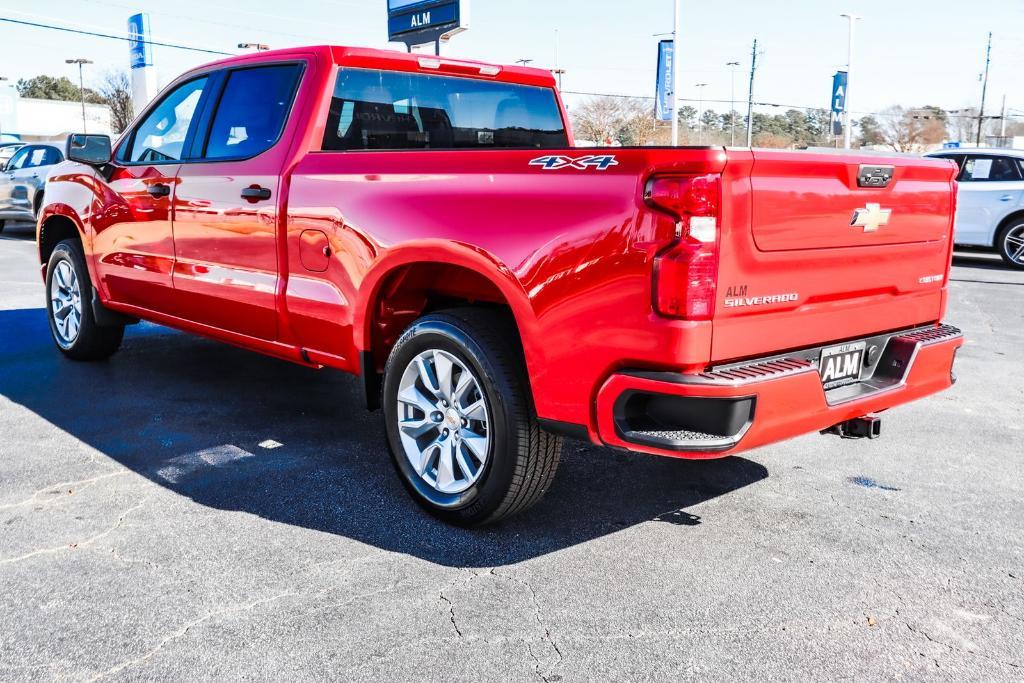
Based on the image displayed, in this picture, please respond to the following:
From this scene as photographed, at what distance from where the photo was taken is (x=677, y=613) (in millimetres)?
2998

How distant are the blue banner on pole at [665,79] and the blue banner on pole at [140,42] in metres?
18.2

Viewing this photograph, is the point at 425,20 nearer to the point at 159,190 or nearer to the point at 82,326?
the point at 82,326

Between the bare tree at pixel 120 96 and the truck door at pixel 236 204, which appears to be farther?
the bare tree at pixel 120 96

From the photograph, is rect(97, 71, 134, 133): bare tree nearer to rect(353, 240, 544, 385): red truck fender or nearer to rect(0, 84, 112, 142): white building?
rect(0, 84, 112, 142): white building

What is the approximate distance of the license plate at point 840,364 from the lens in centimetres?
330

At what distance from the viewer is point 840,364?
338 centimetres

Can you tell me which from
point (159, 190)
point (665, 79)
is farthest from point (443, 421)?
point (665, 79)

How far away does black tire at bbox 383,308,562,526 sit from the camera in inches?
132

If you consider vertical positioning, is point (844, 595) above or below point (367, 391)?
below

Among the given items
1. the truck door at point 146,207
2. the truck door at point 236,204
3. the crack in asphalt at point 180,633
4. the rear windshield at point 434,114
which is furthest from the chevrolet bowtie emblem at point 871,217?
the truck door at point 146,207

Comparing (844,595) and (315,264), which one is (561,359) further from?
(315,264)

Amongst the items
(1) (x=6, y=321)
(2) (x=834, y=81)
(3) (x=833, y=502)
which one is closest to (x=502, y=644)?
(3) (x=833, y=502)

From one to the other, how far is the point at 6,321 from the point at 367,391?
18.3 feet

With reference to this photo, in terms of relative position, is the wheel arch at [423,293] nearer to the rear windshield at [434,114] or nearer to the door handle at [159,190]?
the rear windshield at [434,114]
